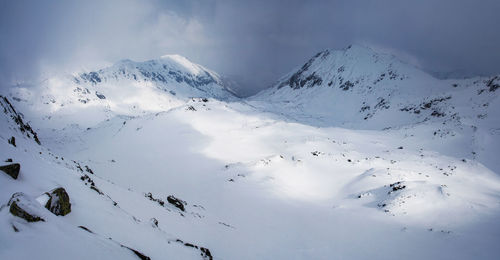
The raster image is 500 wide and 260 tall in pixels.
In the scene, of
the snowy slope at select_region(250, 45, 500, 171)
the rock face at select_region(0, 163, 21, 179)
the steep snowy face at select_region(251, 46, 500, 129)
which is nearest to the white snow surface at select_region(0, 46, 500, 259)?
the rock face at select_region(0, 163, 21, 179)

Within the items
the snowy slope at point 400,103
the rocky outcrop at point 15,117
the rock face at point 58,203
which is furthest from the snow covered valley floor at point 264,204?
the snowy slope at point 400,103

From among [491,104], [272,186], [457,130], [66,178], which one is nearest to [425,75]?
[491,104]

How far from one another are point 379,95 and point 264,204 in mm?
129942

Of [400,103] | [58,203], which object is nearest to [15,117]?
[58,203]

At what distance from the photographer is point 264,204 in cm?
2341

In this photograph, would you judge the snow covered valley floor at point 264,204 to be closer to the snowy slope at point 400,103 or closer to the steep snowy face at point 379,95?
the snowy slope at point 400,103

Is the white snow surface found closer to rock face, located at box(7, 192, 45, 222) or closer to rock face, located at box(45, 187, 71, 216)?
rock face, located at box(7, 192, 45, 222)

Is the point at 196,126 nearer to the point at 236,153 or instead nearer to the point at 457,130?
the point at 236,153

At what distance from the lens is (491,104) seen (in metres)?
61.1

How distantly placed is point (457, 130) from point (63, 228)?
61151 mm

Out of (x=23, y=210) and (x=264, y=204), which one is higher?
(x=264, y=204)

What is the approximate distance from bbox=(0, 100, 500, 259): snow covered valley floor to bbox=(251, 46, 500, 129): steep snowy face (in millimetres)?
42826

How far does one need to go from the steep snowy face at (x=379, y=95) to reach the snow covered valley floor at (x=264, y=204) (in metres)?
42.8

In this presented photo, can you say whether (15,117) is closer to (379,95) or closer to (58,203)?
(58,203)
